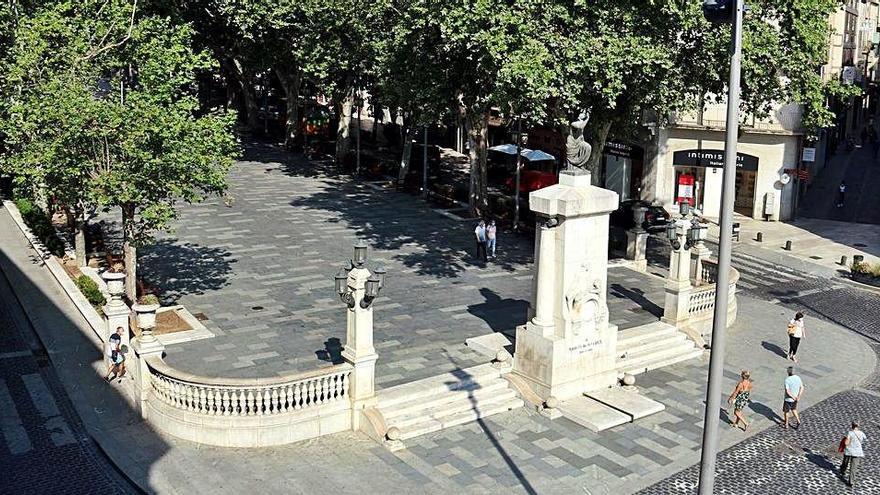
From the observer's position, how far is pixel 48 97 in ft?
92.3

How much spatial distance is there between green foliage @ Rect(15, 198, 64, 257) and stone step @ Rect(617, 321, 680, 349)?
69.3ft

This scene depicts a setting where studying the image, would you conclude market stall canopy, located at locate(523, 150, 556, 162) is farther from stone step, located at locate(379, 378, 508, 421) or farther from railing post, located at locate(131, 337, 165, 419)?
railing post, located at locate(131, 337, 165, 419)

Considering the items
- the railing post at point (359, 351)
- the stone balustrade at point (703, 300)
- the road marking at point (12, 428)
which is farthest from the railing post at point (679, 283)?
the road marking at point (12, 428)

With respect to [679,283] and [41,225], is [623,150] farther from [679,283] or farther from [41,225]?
[41,225]

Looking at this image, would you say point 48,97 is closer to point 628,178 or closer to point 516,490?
point 516,490

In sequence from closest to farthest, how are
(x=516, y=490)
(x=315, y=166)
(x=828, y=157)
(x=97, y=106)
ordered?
(x=516, y=490), (x=97, y=106), (x=315, y=166), (x=828, y=157)

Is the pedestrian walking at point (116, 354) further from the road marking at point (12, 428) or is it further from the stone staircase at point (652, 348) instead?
the stone staircase at point (652, 348)

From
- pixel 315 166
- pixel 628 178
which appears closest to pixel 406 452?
pixel 628 178

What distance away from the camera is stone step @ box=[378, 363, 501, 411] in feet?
73.7

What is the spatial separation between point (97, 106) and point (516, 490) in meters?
16.6

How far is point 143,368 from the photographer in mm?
21953

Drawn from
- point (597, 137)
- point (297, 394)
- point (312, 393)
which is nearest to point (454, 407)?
point (312, 393)

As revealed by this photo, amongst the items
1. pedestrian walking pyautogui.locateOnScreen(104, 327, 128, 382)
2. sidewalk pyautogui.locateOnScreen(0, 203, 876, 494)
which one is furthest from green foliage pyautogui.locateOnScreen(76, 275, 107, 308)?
pedestrian walking pyautogui.locateOnScreen(104, 327, 128, 382)

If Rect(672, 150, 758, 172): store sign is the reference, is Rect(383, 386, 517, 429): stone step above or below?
below
